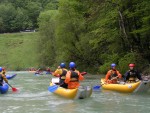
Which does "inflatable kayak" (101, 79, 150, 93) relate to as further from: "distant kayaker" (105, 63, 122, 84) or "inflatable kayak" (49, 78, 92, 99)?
"inflatable kayak" (49, 78, 92, 99)

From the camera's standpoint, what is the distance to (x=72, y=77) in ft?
45.3

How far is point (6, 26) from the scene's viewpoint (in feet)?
323

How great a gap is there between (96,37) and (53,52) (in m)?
15.3

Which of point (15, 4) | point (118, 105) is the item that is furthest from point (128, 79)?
point (15, 4)

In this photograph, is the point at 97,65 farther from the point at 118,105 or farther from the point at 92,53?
the point at 118,105

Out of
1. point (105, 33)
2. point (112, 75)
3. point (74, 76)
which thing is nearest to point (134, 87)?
point (112, 75)

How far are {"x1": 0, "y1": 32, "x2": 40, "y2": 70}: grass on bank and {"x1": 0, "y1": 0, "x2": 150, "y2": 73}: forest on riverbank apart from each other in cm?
1311

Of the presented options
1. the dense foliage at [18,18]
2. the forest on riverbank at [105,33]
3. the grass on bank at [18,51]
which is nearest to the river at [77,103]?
the forest on riverbank at [105,33]

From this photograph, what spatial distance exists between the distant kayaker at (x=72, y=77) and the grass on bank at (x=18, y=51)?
32135 mm

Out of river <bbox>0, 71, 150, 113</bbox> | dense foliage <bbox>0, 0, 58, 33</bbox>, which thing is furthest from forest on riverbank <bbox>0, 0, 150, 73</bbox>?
dense foliage <bbox>0, 0, 58, 33</bbox>

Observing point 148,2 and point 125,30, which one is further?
point 125,30

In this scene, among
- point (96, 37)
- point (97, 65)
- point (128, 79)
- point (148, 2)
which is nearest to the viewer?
point (128, 79)

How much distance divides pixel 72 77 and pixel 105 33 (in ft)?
37.9

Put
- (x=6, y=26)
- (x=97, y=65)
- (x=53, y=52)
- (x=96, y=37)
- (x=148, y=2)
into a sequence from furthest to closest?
(x=6, y=26) < (x=53, y=52) < (x=97, y=65) < (x=96, y=37) < (x=148, y=2)
